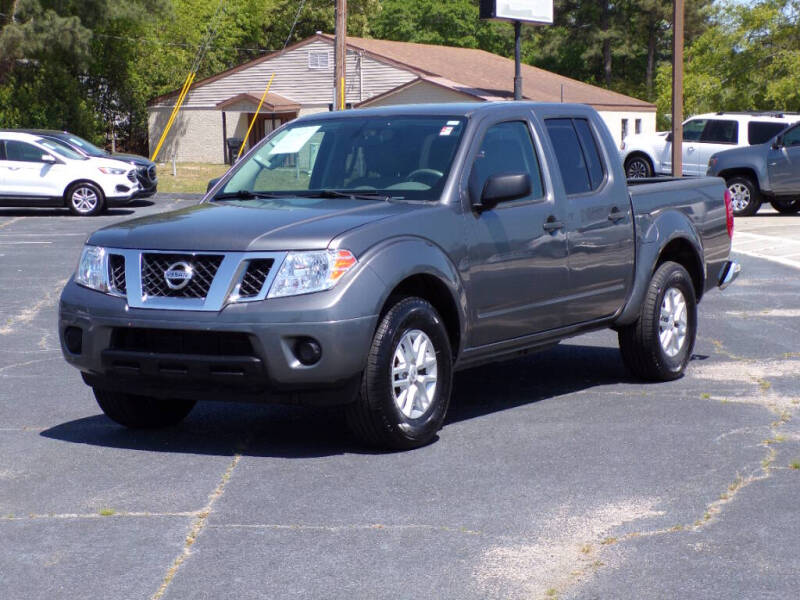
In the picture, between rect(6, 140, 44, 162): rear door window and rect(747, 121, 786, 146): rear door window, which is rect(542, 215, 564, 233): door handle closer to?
rect(747, 121, 786, 146): rear door window

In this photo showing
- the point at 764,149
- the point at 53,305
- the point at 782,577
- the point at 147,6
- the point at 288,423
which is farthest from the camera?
the point at 147,6

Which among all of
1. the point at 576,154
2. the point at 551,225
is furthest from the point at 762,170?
the point at 551,225

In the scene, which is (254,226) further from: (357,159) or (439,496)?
(439,496)

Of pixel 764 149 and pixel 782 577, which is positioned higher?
pixel 764 149

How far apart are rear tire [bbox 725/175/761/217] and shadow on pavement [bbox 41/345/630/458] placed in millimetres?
17786

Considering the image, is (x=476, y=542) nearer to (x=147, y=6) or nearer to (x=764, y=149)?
(x=764, y=149)

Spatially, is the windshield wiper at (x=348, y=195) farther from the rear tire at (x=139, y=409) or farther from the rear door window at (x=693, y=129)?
the rear door window at (x=693, y=129)

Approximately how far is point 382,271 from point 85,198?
2146 centimetres

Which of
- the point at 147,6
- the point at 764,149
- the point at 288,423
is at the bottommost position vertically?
the point at 288,423

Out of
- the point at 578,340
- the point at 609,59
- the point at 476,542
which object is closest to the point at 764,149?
the point at 578,340

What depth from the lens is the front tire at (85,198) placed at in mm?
26797

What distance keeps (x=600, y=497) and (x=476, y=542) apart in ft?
2.99

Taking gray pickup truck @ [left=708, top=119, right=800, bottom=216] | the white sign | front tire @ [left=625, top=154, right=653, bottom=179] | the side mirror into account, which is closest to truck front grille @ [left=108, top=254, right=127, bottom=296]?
the side mirror

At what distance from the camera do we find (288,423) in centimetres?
754
